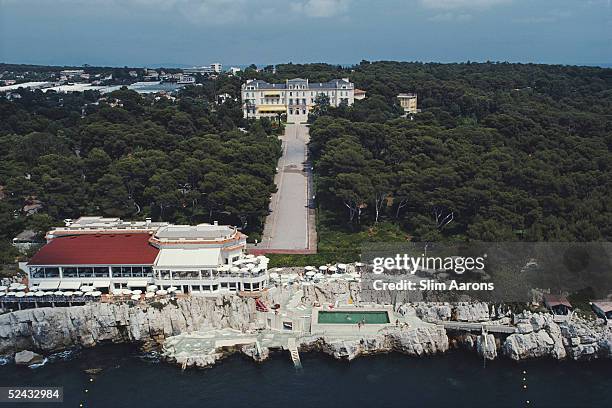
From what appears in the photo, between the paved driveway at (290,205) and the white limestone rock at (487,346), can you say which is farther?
the paved driveway at (290,205)

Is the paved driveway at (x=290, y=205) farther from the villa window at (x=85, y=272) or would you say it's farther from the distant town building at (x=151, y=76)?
the distant town building at (x=151, y=76)

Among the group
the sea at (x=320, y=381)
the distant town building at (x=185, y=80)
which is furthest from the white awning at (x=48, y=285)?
the distant town building at (x=185, y=80)

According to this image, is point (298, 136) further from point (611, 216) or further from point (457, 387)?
point (457, 387)

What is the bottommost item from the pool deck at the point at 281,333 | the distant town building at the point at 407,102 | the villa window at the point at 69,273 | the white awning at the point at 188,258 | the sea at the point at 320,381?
the sea at the point at 320,381

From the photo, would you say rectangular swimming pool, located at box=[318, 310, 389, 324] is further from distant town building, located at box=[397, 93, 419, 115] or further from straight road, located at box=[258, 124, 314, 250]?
distant town building, located at box=[397, 93, 419, 115]

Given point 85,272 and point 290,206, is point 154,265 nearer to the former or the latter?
point 85,272

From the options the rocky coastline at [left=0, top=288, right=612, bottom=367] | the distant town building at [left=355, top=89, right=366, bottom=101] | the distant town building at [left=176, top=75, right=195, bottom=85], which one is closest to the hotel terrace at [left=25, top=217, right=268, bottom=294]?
the rocky coastline at [left=0, top=288, right=612, bottom=367]

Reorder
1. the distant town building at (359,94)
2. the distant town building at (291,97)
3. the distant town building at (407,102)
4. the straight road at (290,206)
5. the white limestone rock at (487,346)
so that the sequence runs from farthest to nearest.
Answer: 1. the distant town building at (359,94)
2. the distant town building at (291,97)
3. the distant town building at (407,102)
4. the straight road at (290,206)
5. the white limestone rock at (487,346)

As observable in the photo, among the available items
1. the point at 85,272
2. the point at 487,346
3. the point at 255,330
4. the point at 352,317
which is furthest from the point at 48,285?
the point at 487,346

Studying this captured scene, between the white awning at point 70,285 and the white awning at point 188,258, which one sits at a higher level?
→ the white awning at point 188,258
